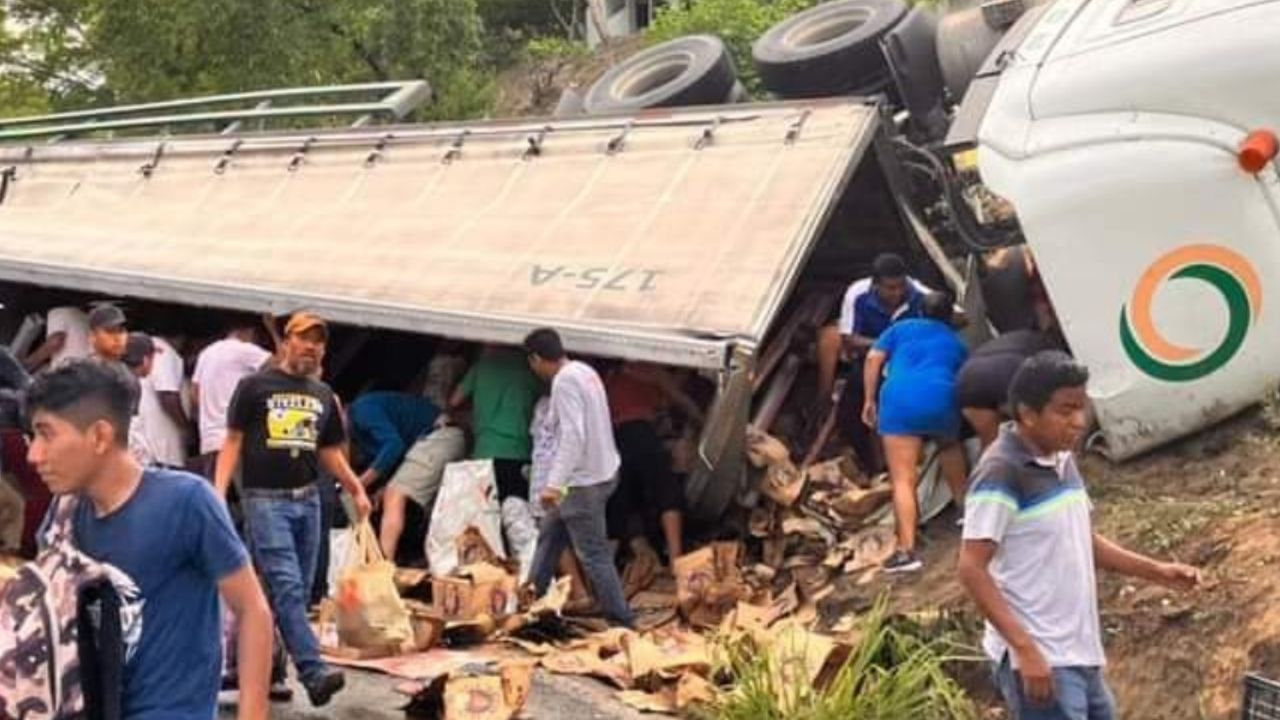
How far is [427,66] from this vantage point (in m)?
23.0

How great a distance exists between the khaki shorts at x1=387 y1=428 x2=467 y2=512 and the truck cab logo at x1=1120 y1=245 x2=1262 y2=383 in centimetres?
387

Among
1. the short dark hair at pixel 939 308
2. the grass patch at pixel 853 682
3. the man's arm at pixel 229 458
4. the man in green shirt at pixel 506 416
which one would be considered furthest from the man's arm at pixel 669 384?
the man's arm at pixel 229 458

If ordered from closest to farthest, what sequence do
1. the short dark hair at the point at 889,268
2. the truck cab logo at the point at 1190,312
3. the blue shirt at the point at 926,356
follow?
1. the truck cab logo at the point at 1190,312
2. the blue shirt at the point at 926,356
3. the short dark hair at the point at 889,268

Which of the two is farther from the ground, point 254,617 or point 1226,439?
point 254,617

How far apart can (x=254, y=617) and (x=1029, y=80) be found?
5.63 meters

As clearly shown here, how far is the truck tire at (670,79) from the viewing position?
12.2 m

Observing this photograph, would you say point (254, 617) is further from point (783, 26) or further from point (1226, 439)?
point (783, 26)

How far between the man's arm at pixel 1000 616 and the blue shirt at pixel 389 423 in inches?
232

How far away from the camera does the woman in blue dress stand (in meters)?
8.23

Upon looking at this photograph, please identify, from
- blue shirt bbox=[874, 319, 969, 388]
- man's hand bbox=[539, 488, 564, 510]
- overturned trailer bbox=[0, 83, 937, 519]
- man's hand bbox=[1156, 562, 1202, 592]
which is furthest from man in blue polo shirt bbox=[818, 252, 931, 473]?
man's hand bbox=[1156, 562, 1202, 592]

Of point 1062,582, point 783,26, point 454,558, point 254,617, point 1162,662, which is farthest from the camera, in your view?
point 783,26

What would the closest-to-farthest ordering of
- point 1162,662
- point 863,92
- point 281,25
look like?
point 1162,662 < point 863,92 < point 281,25

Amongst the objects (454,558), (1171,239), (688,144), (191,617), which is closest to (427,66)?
(688,144)

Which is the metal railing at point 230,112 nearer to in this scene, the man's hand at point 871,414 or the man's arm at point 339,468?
the man's hand at point 871,414
